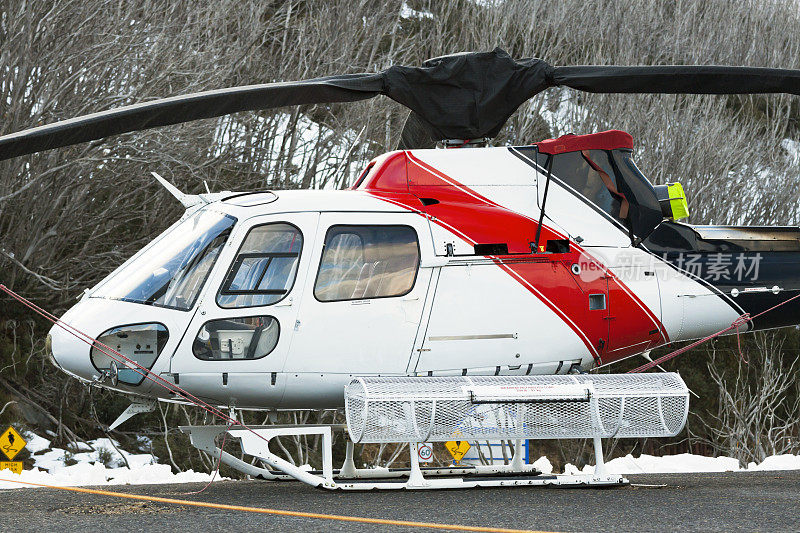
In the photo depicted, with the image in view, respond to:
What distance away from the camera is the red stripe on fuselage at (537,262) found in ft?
21.7

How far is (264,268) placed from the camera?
6.30 meters

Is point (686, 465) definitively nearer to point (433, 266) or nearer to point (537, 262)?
point (537, 262)

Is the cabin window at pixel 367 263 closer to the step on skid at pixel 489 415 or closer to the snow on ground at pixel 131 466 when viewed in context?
the step on skid at pixel 489 415

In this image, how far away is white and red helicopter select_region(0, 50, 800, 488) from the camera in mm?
6117

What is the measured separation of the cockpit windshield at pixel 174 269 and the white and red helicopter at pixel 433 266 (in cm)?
1

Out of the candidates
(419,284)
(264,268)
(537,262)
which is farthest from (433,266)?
(264,268)

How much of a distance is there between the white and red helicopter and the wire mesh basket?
0.46 ft

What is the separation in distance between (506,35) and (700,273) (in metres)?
12.0

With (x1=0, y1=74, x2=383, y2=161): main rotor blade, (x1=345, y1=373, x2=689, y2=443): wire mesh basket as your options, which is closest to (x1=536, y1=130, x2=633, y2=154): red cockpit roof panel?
(x1=0, y1=74, x2=383, y2=161): main rotor blade

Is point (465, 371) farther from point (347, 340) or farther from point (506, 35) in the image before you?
point (506, 35)

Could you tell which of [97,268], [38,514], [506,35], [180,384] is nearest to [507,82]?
[180,384]

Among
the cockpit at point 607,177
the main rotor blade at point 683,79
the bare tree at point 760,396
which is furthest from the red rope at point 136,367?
the bare tree at point 760,396

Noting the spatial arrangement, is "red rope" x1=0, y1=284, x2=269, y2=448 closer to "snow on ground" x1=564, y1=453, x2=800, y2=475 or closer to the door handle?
the door handle

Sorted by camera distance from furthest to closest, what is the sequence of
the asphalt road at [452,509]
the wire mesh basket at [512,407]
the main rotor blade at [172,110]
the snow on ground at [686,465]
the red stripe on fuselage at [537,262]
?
the snow on ground at [686,465], the red stripe on fuselage at [537,262], the wire mesh basket at [512,407], the main rotor blade at [172,110], the asphalt road at [452,509]
